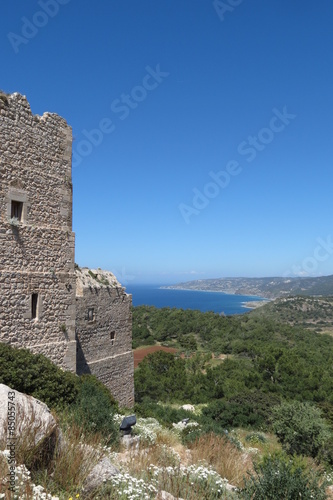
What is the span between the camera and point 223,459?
6062 millimetres

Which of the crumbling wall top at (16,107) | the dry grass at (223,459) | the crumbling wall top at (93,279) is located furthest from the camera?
the crumbling wall top at (93,279)

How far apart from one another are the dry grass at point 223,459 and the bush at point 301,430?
24.6 feet

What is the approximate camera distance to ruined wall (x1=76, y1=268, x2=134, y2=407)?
1299 cm

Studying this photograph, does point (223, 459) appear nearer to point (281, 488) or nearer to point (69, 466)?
point (281, 488)

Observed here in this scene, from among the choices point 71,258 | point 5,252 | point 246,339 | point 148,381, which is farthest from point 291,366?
point 5,252

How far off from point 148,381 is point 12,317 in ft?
70.3

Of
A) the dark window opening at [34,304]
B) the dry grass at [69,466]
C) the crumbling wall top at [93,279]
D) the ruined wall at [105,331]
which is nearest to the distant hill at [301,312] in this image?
the ruined wall at [105,331]

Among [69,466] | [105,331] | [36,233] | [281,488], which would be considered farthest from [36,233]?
[281,488]

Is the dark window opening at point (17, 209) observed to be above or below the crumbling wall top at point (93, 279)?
above

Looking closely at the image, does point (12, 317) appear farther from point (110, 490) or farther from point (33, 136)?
point (110, 490)

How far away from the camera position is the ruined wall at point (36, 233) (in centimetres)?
829

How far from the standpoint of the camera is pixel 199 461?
18.9ft

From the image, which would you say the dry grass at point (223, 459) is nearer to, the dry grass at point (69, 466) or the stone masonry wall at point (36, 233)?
the dry grass at point (69, 466)

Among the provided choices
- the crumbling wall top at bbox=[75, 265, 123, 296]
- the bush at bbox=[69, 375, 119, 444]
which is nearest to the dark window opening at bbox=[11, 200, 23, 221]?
the bush at bbox=[69, 375, 119, 444]
